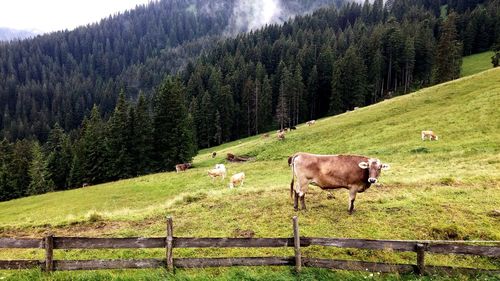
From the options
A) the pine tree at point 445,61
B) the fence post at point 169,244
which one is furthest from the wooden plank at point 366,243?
the pine tree at point 445,61

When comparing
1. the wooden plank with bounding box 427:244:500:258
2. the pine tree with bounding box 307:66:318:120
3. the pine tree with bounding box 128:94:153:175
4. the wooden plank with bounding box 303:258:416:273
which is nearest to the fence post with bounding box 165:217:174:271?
the wooden plank with bounding box 303:258:416:273

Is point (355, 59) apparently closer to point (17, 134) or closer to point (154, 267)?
point (154, 267)

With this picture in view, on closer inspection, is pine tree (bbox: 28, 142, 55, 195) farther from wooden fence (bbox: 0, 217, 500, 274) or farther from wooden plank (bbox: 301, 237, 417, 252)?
wooden plank (bbox: 301, 237, 417, 252)

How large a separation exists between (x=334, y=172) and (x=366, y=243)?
5.35 m

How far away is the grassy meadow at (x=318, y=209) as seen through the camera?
40.6 feet

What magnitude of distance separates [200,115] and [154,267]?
8965 centimetres

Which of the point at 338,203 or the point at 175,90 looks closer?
the point at 338,203

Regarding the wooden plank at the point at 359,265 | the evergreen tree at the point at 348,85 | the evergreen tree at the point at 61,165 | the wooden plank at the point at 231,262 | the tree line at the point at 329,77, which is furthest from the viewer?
the tree line at the point at 329,77

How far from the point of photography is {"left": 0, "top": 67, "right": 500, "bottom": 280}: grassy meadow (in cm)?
1238

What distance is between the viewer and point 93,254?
14.1 metres

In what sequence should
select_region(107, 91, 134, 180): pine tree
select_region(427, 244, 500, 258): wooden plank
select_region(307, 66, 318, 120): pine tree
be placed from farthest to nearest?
select_region(307, 66, 318, 120): pine tree
select_region(107, 91, 134, 180): pine tree
select_region(427, 244, 500, 258): wooden plank

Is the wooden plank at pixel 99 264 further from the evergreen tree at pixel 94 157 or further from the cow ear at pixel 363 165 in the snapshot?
the evergreen tree at pixel 94 157

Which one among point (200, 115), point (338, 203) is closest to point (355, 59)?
point (200, 115)

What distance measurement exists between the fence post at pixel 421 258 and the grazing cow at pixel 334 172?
5.12 metres
